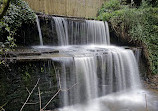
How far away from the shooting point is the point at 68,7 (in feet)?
28.5

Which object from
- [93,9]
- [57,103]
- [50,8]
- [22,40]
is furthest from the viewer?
[93,9]

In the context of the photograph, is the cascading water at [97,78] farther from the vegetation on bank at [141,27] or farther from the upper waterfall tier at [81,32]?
the vegetation on bank at [141,27]

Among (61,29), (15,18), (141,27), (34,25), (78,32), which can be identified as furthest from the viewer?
(78,32)

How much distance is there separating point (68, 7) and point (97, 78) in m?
5.93

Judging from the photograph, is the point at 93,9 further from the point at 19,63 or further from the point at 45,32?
the point at 19,63

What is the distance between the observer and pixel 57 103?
12.5 ft

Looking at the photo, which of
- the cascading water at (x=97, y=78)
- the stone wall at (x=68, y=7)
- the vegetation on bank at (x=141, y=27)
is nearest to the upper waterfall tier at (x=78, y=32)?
the cascading water at (x=97, y=78)

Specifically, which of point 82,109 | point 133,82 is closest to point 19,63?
point 82,109

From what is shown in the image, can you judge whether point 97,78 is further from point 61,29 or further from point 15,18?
point 15,18

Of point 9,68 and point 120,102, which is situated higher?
point 9,68

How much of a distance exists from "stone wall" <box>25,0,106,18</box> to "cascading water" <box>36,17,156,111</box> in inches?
70.4

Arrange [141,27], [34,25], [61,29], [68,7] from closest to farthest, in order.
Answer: [34,25], [61,29], [141,27], [68,7]

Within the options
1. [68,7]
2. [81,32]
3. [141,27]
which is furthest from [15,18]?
[141,27]

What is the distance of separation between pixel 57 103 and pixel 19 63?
1.63 m
